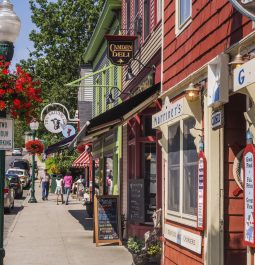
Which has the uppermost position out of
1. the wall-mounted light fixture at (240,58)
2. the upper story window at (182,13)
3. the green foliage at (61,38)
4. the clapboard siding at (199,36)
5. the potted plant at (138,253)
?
the green foliage at (61,38)

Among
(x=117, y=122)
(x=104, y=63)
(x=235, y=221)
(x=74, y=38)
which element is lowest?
(x=235, y=221)

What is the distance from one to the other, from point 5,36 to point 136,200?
6.73 metres

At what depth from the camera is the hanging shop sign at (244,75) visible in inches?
224

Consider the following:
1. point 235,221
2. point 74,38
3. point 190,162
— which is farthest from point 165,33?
point 74,38

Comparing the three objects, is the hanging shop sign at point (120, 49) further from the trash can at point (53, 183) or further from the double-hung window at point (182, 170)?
the trash can at point (53, 183)

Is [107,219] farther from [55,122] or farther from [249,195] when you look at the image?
[55,122]

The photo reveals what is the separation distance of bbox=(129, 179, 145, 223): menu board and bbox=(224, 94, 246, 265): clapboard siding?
6429mm

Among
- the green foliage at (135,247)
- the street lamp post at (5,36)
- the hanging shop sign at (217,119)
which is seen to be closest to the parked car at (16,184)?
the green foliage at (135,247)

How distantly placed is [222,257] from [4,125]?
3316 millimetres

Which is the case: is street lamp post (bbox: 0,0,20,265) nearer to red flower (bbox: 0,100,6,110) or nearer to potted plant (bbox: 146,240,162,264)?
red flower (bbox: 0,100,6,110)

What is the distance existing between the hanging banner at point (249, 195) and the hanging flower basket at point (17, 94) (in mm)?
3334

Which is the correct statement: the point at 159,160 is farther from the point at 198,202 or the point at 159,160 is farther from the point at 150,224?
the point at 198,202

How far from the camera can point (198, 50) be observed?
28.5ft

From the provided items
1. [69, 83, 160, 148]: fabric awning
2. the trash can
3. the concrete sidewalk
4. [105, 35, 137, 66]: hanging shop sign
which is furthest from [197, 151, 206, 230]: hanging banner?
the trash can
